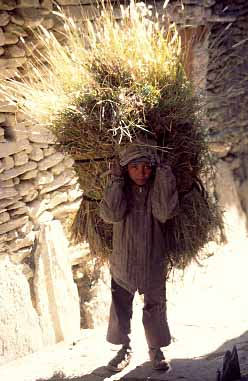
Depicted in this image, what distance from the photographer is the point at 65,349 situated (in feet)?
16.7

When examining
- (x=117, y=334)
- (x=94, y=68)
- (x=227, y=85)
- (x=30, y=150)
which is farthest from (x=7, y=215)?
(x=227, y=85)

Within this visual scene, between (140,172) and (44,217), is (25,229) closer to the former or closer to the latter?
(44,217)

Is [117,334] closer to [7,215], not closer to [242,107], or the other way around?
[7,215]

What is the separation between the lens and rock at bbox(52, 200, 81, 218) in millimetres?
5250

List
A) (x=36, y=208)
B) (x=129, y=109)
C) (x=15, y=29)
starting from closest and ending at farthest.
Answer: (x=129, y=109) → (x=15, y=29) → (x=36, y=208)

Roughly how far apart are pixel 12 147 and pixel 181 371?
6.25 ft

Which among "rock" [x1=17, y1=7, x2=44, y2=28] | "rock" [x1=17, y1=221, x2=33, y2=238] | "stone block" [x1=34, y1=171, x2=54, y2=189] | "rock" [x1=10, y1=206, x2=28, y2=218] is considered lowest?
"rock" [x1=17, y1=221, x2=33, y2=238]

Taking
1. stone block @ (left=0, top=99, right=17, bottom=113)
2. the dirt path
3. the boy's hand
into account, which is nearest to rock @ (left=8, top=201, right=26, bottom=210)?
stone block @ (left=0, top=99, right=17, bottom=113)

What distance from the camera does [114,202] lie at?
3.62 meters

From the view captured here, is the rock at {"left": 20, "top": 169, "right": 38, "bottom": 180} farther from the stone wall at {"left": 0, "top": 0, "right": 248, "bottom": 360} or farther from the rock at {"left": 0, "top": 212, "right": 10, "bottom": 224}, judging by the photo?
the rock at {"left": 0, "top": 212, "right": 10, "bottom": 224}

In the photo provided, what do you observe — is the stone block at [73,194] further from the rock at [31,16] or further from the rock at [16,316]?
the rock at [31,16]

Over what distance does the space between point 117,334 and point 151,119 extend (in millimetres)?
1278

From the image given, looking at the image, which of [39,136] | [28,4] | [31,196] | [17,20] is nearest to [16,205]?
[31,196]

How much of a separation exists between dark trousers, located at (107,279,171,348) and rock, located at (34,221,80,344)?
49.9 inches
